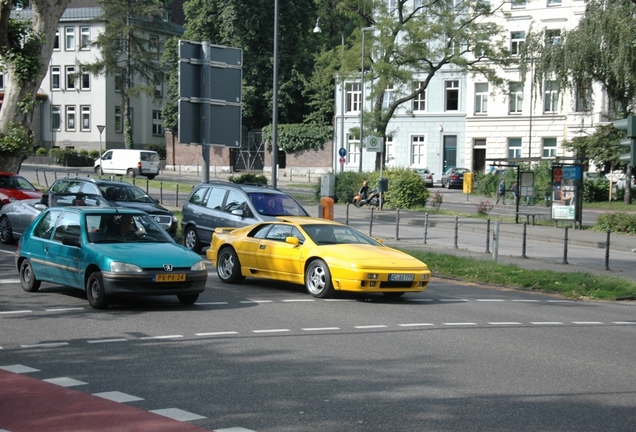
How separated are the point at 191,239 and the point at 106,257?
9.42 metres

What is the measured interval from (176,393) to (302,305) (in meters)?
6.58

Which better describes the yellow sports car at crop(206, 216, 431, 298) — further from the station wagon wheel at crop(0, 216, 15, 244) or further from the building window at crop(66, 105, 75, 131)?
the building window at crop(66, 105, 75, 131)

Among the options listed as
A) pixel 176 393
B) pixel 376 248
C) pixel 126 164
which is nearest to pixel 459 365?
pixel 176 393

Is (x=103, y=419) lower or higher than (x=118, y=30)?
lower

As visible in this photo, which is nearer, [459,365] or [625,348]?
[459,365]

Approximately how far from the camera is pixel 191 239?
2305cm

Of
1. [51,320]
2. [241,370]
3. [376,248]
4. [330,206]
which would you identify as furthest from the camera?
[330,206]

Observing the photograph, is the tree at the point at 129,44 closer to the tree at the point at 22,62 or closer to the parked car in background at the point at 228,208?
the tree at the point at 22,62

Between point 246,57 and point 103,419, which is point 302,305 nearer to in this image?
point 103,419

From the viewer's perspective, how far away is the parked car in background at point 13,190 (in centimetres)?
2741

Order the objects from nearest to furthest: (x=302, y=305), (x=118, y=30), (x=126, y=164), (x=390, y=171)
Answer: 1. (x=302, y=305)
2. (x=390, y=171)
3. (x=126, y=164)
4. (x=118, y=30)

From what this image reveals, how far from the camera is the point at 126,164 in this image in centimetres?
6275

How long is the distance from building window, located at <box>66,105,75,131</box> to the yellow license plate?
76.3 meters

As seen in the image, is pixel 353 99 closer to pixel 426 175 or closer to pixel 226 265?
pixel 426 175
